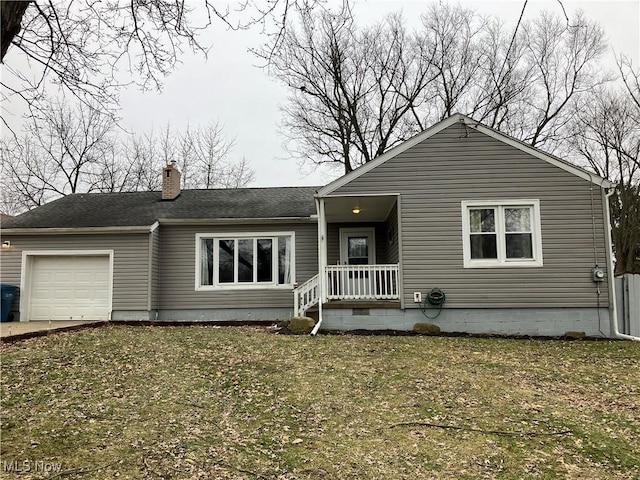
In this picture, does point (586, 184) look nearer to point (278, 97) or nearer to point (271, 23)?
point (271, 23)

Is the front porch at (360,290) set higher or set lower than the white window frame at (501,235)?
lower

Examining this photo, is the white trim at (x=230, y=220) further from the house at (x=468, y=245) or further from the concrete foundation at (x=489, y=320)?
the concrete foundation at (x=489, y=320)

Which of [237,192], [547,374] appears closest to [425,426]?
[547,374]

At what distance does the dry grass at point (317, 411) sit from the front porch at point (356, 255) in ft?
8.10

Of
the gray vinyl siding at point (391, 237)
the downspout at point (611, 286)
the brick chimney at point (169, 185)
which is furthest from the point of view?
the brick chimney at point (169, 185)

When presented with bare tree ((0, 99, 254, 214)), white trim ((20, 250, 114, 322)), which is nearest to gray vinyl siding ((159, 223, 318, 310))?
white trim ((20, 250, 114, 322))

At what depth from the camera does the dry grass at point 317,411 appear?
352cm

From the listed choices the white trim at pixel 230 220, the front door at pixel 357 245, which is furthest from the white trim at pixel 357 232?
the white trim at pixel 230 220

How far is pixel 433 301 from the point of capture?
968 cm

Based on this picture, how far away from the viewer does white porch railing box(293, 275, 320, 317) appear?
1069 cm

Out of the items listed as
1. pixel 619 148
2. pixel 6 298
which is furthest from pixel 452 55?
pixel 6 298

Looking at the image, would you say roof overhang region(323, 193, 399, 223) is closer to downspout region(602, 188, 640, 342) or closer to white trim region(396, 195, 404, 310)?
white trim region(396, 195, 404, 310)

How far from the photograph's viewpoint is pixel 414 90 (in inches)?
918

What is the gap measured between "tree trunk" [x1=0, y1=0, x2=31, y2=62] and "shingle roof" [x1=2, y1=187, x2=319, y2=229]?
9687 mm
